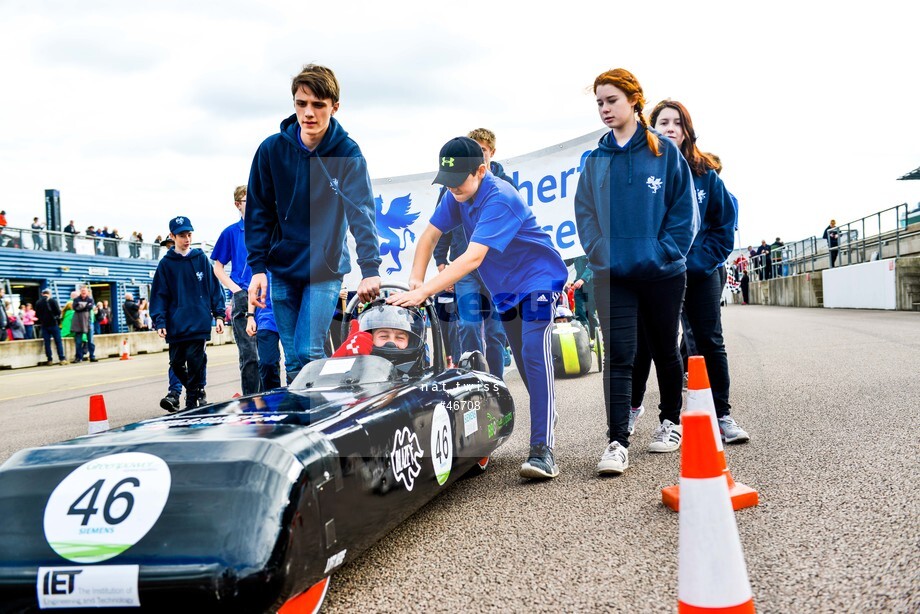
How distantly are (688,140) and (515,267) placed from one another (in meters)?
1.43

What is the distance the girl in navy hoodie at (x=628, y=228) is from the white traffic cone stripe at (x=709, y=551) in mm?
1908

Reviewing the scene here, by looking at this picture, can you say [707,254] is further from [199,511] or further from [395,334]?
[199,511]

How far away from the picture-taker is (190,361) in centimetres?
702

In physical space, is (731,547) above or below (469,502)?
above

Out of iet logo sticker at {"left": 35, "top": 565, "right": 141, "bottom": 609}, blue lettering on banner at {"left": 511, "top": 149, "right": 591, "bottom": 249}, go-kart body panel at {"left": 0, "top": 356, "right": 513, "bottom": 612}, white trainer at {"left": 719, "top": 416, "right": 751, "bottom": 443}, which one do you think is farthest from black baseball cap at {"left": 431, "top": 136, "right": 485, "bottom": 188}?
blue lettering on banner at {"left": 511, "top": 149, "right": 591, "bottom": 249}

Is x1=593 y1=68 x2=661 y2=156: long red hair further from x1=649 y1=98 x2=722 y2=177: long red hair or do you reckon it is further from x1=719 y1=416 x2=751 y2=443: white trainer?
x1=719 y1=416 x2=751 y2=443: white trainer

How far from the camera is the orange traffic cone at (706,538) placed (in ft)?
5.93

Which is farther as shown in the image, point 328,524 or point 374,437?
point 374,437

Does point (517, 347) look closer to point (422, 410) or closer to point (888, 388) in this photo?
point (422, 410)

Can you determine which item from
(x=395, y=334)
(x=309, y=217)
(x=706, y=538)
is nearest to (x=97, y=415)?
(x=309, y=217)

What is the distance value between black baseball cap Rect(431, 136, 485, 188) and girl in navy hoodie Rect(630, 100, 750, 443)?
132 cm

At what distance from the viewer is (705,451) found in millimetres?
1917

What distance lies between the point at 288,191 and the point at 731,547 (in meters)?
2.95

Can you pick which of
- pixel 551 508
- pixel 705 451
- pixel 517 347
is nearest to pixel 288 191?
pixel 517 347
